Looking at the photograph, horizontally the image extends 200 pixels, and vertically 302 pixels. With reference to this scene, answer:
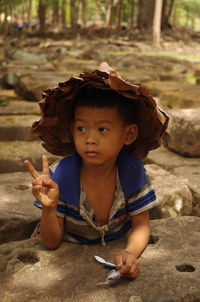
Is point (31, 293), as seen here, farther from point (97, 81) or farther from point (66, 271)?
point (97, 81)

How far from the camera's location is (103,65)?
73.0 inches

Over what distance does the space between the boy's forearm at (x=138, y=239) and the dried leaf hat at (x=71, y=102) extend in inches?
14.0

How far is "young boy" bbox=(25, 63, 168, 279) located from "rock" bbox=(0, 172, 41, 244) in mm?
391

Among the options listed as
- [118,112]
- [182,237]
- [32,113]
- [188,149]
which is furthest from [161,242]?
[32,113]

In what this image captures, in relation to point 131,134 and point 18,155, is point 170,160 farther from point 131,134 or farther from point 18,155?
point 131,134

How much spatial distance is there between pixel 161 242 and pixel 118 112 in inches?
26.1

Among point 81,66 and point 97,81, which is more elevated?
point 97,81

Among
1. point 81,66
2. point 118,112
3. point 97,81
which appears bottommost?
point 81,66

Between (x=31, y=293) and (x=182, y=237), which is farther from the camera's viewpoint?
(x=182, y=237)

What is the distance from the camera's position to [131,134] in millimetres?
1954

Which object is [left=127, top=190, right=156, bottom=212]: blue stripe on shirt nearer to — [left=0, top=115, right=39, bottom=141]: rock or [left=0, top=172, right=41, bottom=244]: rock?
[left=0, top=172, right=41, bottom=244]: rock

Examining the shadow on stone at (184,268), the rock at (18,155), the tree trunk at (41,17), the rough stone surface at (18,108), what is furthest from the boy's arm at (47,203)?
the tree trunk at (41,17)

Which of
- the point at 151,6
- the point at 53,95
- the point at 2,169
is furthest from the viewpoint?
the point at 151,6

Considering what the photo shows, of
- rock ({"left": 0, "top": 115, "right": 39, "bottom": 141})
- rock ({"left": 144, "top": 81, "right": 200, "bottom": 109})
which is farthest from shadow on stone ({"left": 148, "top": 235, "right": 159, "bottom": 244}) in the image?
rock ({"left": 144, "top": 81, "right": 200, "bottom": 109})
